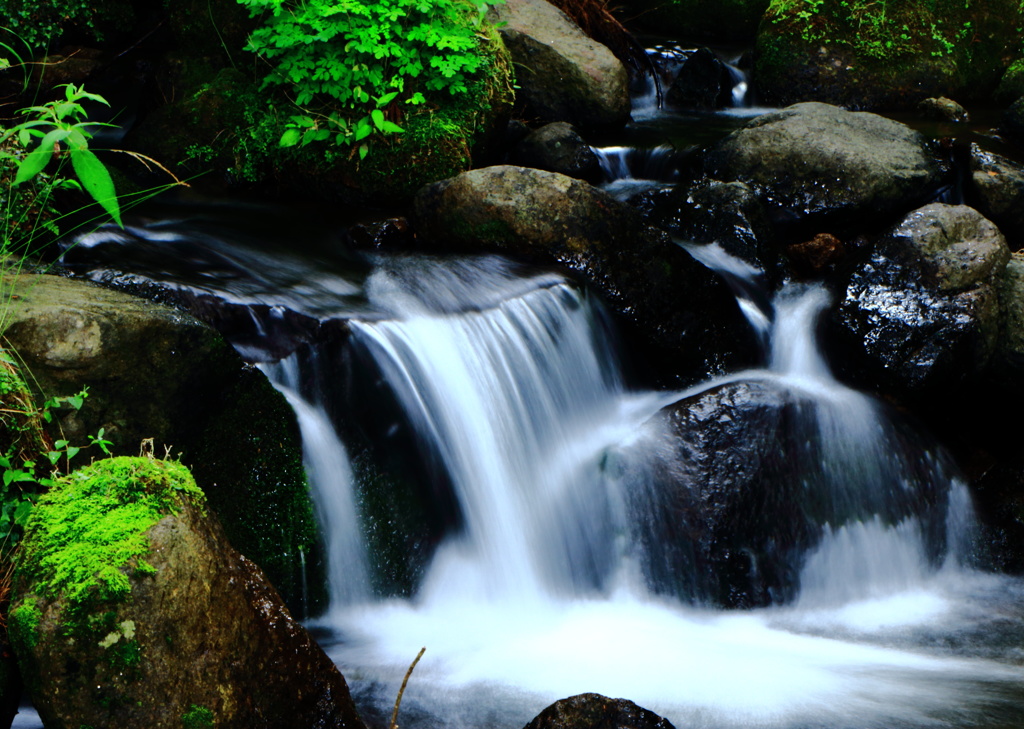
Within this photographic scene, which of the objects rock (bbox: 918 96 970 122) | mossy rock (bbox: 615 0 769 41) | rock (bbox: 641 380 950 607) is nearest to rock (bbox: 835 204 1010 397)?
rock (bbox: 641 380 950 607)

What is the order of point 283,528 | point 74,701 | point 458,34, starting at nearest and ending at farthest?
point 74,701 < point 283,528 < point 458,34

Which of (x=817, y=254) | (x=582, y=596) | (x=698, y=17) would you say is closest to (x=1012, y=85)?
(x=698, y=17)

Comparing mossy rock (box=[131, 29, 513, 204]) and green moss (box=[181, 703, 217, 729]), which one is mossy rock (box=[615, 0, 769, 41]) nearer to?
mossy rock (box=[131, 29, 513, 204])

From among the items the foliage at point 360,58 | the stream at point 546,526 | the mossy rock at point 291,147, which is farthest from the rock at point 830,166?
the foliage at point 360,58

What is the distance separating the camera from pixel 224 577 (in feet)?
9.14

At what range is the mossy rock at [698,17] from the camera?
1110 centimetres

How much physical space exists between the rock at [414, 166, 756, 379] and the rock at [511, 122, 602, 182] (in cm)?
160

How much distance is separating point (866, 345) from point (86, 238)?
462cm

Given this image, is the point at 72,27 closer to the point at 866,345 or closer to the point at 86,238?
the point at 86,238

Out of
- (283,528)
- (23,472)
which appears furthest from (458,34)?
(23,472)

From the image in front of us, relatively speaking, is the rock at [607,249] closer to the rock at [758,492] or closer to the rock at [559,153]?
the rock at [758,492]

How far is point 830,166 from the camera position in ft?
22.5

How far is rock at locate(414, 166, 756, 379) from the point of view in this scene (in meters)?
5.55

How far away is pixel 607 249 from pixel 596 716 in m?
3.27
